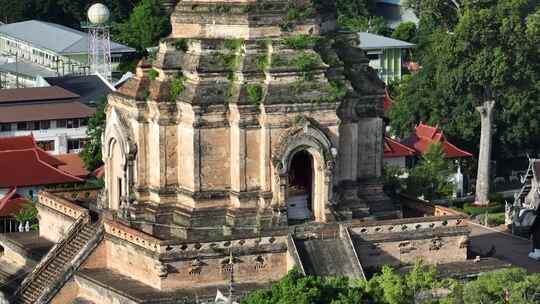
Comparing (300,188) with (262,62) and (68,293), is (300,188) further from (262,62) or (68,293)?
(68,293)

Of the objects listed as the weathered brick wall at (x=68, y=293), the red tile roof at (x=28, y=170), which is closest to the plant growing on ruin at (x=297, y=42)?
the weathered brick wall at (x=68, y=293)

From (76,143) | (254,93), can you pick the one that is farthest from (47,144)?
(254,93)

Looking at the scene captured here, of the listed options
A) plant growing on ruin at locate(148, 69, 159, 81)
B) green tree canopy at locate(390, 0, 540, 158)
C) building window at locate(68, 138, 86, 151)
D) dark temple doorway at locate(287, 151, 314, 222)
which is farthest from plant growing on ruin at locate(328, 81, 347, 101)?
building window at locate(68, 138, 86, 151)

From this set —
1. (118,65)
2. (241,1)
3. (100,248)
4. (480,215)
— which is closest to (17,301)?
(100,248)

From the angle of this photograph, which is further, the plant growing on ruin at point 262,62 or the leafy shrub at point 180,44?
the leafy shrub at point 180,44

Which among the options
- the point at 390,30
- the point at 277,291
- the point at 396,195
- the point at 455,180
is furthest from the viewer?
the point at 390,30

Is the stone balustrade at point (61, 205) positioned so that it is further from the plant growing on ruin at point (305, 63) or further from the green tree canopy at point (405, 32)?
the green tree canopy at point (405, 32)

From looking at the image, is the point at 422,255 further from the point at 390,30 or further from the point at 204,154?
the point at 390,30
